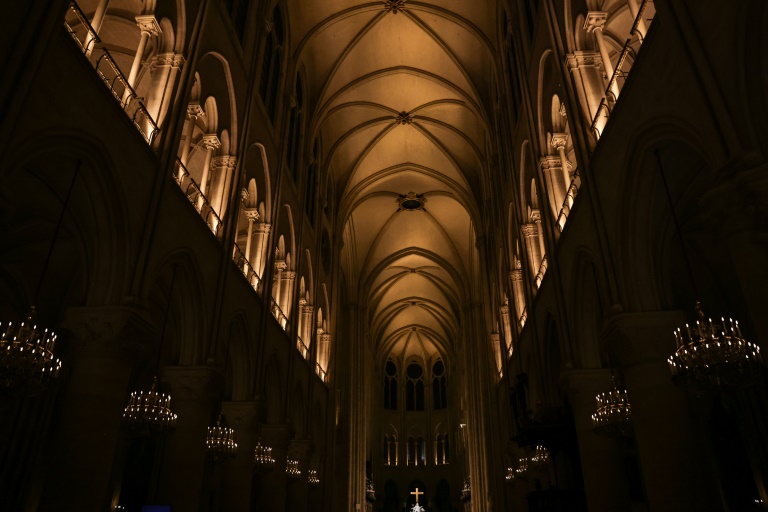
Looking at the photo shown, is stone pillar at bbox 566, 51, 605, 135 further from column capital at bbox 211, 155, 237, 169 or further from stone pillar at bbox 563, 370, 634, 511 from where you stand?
column capital at bbox 211, 155, 237, 169

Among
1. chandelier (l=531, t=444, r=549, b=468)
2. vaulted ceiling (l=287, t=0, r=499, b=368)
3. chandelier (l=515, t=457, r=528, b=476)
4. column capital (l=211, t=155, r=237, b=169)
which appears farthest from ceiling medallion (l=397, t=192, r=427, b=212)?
column capital (l=211, t=155, r=237, b=169)

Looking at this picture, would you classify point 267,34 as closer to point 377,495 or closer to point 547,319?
point 547,319

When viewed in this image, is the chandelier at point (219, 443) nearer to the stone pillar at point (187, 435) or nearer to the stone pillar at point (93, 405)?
the stone pillar at point (187, 435)

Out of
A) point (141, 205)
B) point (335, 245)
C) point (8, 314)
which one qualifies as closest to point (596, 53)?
point (141, 205)

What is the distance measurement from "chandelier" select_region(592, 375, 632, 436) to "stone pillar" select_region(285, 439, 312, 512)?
33.9ft

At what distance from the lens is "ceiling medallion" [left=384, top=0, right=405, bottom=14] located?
62.0 ft

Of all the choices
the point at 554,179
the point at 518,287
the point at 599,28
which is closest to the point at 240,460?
the point at 554,179

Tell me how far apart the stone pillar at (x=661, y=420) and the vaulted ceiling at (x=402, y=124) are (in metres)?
12.5

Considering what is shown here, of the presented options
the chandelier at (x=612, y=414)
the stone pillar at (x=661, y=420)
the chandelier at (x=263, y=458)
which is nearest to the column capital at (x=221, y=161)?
the chandelier at (x=263, y=458)

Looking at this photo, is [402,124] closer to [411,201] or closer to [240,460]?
[411,201]

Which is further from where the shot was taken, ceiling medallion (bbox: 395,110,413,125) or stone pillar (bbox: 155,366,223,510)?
ceiling medallion (bbox: 395,110,413,125)

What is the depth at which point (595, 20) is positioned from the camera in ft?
33.1

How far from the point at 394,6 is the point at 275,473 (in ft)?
45.6

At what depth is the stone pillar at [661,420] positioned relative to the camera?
7.23 m
